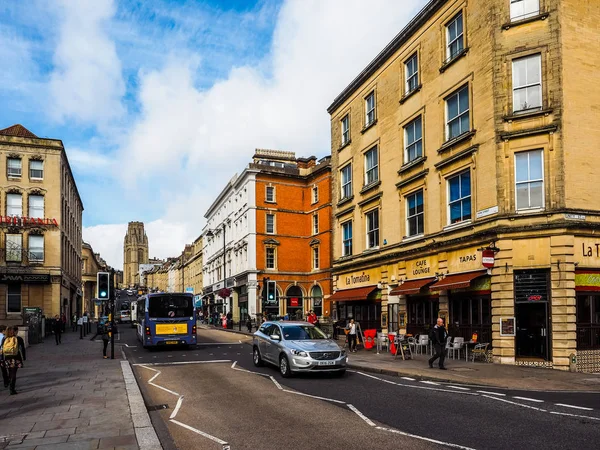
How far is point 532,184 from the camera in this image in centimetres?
1945

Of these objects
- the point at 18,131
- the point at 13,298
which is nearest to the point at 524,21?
the point at 13,298

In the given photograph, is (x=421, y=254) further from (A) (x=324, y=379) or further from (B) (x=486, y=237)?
(A) (x=324, y=379)

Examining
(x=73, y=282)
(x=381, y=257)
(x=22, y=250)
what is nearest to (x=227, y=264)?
(x=73, y=282)

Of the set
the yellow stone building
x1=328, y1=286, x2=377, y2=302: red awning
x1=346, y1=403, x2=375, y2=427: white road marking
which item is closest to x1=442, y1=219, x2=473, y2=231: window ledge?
x1=328, y1=286, x2=377, y2=302: red awning

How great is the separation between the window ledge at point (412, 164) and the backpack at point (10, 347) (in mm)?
18057

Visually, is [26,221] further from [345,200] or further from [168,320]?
[345,200]

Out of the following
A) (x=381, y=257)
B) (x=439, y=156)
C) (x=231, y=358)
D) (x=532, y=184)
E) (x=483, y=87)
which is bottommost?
(x=231, y=358)

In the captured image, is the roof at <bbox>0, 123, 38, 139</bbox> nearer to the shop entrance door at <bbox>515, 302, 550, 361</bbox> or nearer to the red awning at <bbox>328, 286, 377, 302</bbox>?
the red awning at <bbox>328, 286, 377, 302</bbox>

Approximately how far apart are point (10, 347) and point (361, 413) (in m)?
8.71

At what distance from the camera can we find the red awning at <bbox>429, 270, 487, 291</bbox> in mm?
20438

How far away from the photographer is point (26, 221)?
1747 inches

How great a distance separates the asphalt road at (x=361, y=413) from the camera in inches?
339

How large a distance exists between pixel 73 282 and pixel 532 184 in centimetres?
5154

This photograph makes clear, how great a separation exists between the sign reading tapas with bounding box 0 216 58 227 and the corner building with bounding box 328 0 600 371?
3059 cm
